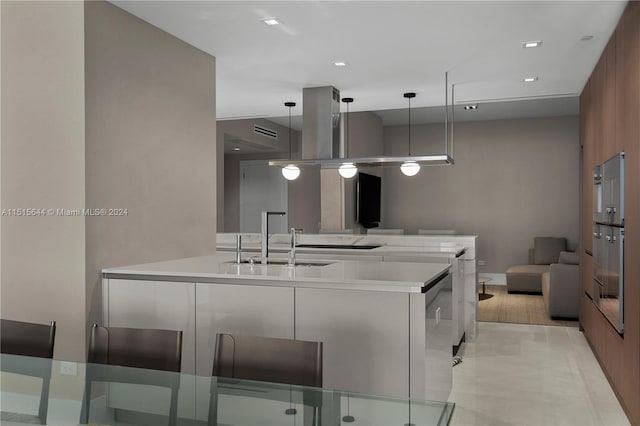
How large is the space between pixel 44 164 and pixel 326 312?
176cm

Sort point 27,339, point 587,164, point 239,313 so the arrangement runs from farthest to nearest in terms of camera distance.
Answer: point 587,164 → point 239,313 → point 27,339

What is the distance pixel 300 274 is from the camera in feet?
9.65

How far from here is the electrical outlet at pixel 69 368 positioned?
183cm

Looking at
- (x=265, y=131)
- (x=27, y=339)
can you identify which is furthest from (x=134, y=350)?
(x=265, y=131)

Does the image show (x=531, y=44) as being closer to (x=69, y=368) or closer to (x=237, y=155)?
(x=69, y=368)

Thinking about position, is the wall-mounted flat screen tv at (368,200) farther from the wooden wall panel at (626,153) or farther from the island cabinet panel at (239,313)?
the island cabinet panel at (239,313)

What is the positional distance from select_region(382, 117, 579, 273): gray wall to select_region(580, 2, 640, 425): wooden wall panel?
4878 millimetres

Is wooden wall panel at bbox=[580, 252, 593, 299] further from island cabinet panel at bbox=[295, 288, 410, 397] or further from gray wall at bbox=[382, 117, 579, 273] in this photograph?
gray wall at bbox=[382, 117, 579, 273]

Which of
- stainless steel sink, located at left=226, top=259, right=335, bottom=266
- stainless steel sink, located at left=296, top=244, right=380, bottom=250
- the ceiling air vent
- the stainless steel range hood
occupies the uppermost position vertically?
the ceiling air vent

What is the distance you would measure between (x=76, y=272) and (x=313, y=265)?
134 centimetres

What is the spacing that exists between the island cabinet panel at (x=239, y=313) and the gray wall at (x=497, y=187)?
24.1ft

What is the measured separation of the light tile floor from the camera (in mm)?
3303

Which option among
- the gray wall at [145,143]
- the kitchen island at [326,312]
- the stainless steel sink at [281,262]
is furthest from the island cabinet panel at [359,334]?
the gray wall at [145,143]

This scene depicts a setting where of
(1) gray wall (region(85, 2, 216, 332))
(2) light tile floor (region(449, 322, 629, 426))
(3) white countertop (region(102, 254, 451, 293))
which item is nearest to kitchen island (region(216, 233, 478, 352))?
(2) light tile floor (region(449, 322, 629, 426))
